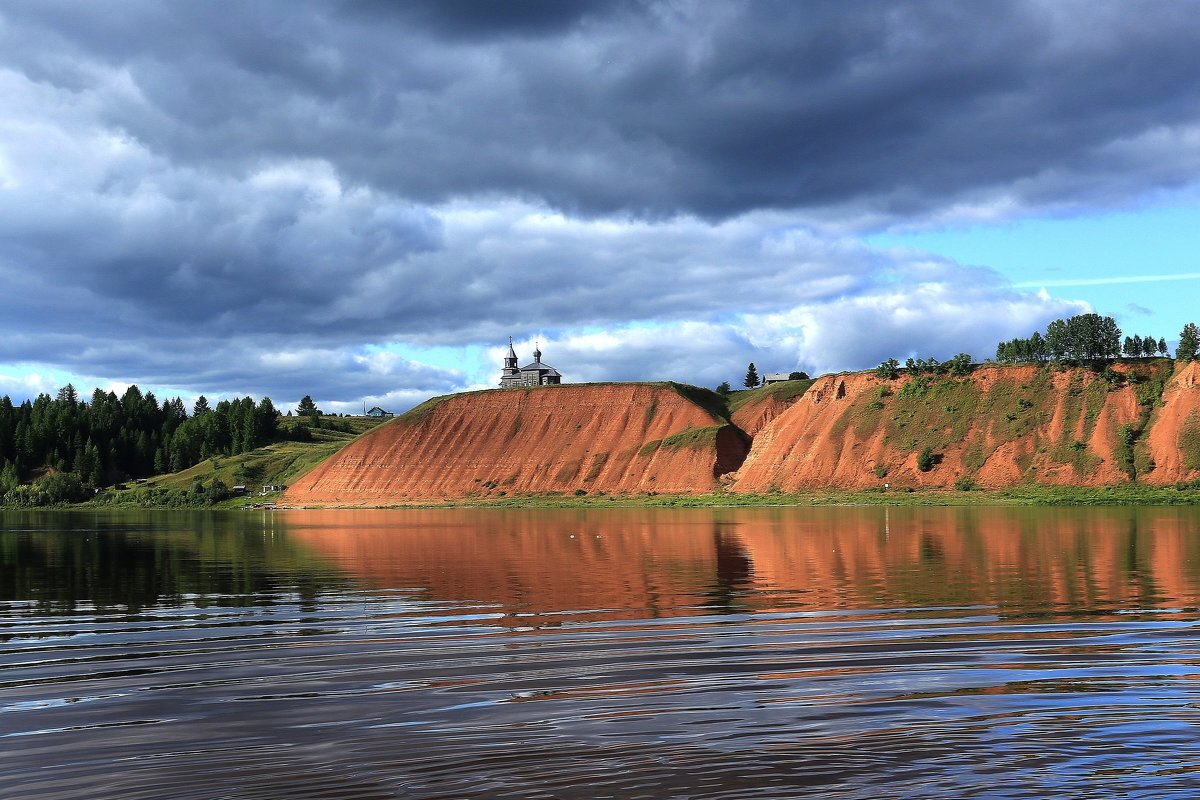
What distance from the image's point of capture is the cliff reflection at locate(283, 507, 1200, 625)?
96.6 feet

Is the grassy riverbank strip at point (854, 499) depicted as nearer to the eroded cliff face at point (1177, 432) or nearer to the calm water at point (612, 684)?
the eroded cliff face at point (1177, 432)

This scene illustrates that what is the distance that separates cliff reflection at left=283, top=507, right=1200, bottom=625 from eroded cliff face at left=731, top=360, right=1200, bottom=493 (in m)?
57.5

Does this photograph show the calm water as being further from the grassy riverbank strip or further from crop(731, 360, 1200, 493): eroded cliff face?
crop(731, 360, 1200, 493): eroded cliff face

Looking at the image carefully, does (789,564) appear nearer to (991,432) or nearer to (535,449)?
(991,432)

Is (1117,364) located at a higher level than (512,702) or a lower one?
higher

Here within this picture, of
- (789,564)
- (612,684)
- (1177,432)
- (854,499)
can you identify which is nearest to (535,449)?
(854,499)

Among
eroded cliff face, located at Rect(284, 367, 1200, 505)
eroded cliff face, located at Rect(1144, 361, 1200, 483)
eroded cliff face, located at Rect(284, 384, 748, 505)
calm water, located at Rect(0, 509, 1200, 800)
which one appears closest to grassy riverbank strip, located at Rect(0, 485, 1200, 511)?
eroded cliff face, located at Rect(284, 367, 1200, 505)

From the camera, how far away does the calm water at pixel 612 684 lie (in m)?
11.8

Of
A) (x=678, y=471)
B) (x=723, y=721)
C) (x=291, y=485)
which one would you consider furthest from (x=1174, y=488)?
(x=291, y=485)

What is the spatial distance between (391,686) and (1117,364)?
15361cm

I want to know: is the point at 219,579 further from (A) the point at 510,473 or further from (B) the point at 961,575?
(A) the point at 510,473

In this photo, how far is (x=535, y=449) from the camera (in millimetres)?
172875

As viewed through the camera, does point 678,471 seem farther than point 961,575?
Yes

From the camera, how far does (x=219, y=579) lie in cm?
3981
